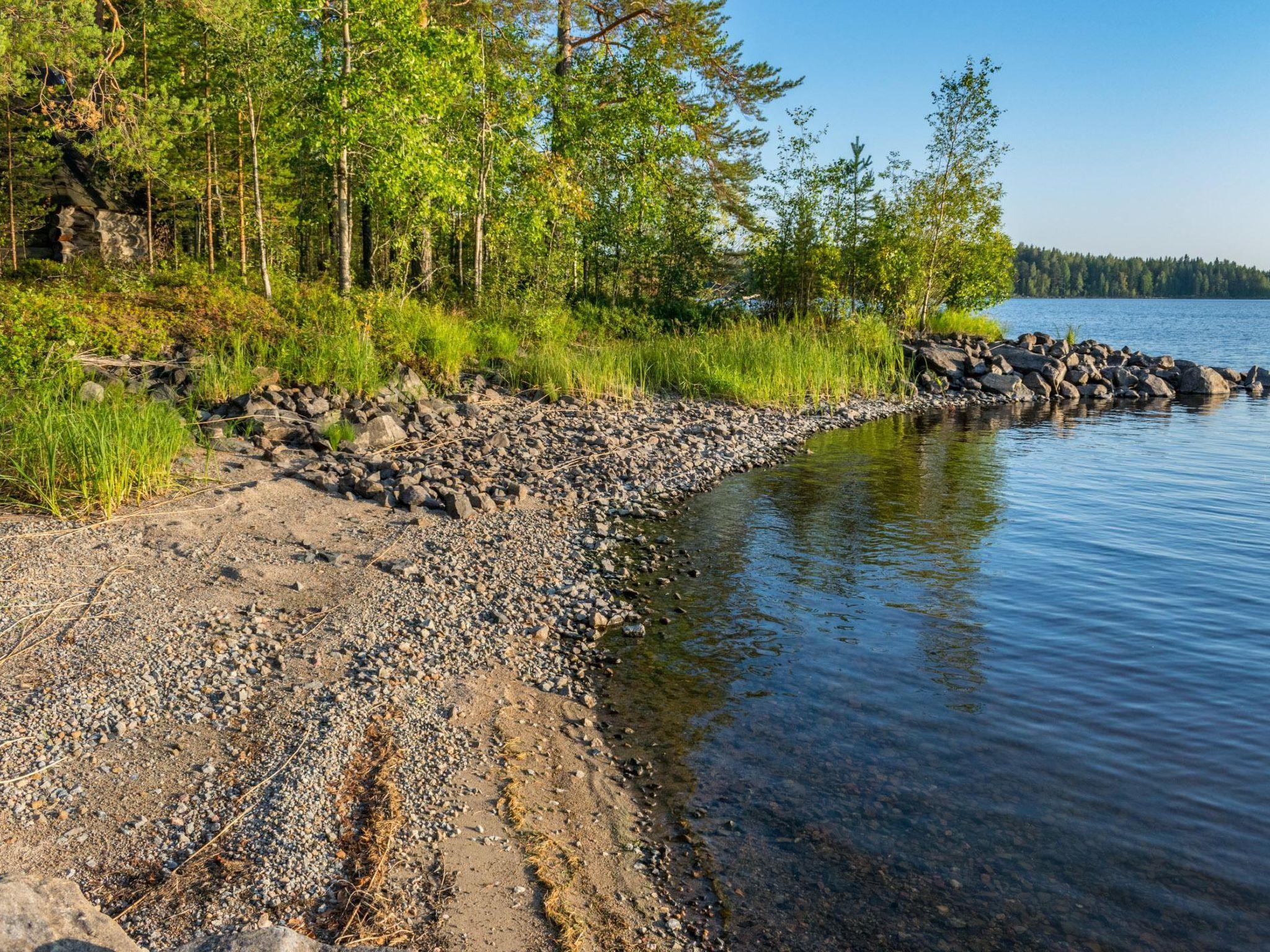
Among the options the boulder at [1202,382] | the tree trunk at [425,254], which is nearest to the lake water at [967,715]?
the tree trunk at [425,254]

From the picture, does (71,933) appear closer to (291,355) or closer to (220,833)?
(220,833)

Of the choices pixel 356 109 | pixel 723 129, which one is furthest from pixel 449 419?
pixel 723 129

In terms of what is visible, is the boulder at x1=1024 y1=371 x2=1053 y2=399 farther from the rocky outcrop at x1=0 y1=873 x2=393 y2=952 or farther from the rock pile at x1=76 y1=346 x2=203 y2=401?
the rocky outcrop at x1=0 y1=873 x2=393 y2=952

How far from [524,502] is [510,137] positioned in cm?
1359

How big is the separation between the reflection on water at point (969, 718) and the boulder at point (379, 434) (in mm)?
4255

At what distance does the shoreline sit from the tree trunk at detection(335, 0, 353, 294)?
763cm

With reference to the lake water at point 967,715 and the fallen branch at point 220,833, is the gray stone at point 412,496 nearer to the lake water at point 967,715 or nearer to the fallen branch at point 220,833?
the lake water at point 967,715

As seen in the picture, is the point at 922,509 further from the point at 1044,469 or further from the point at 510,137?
the point at 510,137

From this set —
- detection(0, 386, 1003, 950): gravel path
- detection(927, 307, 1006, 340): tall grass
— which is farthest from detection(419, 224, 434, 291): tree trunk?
detection(927, 307, 1006, 340): tall grass

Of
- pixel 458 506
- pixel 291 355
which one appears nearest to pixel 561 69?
pixel 291 355

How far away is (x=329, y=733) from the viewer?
194 inches

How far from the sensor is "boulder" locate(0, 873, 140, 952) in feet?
7.70

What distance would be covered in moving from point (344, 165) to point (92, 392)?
6.59m

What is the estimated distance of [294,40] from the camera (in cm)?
1518
